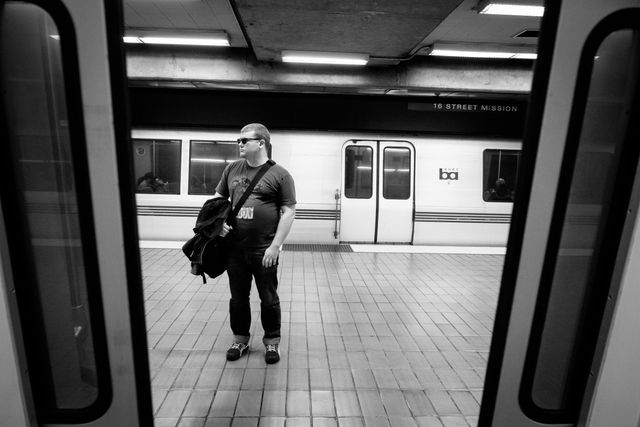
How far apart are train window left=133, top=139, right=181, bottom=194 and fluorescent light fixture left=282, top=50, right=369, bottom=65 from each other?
267 cm

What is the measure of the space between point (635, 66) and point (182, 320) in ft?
12.2

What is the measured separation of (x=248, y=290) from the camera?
8.86ft

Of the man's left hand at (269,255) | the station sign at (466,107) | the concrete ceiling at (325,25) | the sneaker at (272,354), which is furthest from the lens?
the station sign at (466,107)

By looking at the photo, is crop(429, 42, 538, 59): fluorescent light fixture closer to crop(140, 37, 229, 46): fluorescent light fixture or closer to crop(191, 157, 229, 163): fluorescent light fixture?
crop(140, 37, 229, 46): fluorescent light fixture

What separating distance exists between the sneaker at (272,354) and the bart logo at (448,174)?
5288 millimetres

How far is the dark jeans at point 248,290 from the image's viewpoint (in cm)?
258

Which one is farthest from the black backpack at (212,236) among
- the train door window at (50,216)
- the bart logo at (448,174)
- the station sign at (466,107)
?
the bart logo at (448,174)

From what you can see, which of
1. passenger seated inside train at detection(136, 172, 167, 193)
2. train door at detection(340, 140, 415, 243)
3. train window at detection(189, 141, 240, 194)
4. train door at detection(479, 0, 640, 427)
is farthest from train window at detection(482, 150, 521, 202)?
train door at detection(479, 0, 640, 427)

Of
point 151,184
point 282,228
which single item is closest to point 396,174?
point 151,184

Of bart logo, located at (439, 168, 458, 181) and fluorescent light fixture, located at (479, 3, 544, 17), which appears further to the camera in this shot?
bart logo, located at (439, 168, 458, 181)

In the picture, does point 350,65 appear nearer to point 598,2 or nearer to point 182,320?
point 182,320

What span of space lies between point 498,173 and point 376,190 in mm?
2466

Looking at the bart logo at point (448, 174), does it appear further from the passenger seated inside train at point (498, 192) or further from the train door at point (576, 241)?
the train door at point (576, 241)

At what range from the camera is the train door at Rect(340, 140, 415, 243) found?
6930 mm
